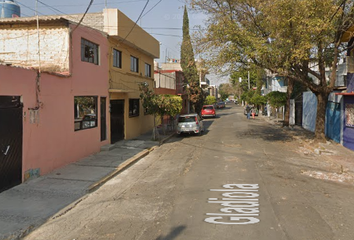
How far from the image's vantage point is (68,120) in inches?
423

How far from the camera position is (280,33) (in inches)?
513

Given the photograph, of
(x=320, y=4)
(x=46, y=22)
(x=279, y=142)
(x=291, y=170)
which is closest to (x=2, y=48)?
(x=46, y=22)

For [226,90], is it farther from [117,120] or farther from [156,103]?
[117,120]

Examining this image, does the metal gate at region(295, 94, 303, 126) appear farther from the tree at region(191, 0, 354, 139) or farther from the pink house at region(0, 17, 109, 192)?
the pink house at region(0, 17, 109, 192)

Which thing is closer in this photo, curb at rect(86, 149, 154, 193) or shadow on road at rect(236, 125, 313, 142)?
curb at rect(86, 149, 154, 193)

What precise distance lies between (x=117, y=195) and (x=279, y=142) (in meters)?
11.5

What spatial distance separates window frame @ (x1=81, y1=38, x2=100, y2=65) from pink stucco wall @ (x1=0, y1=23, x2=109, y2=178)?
18 cm

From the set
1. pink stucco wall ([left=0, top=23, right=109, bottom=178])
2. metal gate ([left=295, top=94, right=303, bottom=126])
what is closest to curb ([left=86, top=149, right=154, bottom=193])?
pink stucco wall ([left=0, top=23, right=109, bottom=178])

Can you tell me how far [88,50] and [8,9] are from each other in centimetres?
409

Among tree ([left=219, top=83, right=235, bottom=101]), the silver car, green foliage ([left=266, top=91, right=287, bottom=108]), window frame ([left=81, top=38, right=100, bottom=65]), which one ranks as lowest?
the silver car

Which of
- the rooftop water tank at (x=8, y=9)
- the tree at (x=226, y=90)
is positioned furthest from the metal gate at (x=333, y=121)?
the tree at (x=226, y=90)

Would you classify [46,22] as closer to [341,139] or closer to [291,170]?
[291,170]

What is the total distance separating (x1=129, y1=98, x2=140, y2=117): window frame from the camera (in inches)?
694

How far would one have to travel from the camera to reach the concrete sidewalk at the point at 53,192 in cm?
562
